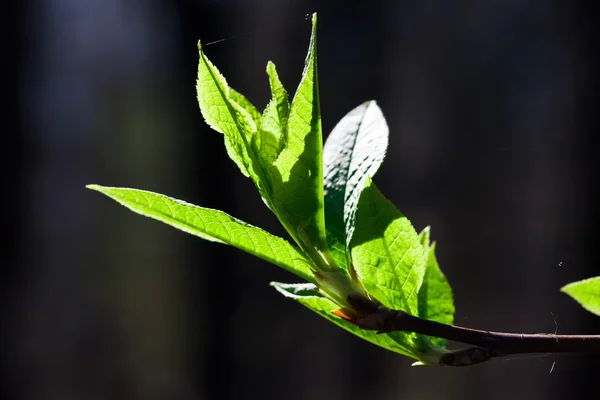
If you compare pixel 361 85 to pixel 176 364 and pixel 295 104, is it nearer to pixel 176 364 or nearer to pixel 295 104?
pixel 176 364

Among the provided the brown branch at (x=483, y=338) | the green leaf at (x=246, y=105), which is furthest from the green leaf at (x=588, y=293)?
the green leaf at (x=246, y=105)

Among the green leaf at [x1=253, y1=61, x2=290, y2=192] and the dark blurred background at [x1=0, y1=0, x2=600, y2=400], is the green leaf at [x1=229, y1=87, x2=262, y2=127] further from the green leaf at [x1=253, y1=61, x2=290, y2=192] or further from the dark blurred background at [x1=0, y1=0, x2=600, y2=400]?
the dark blurred background at [x1=0, y1=0, x2=600, y2=400]

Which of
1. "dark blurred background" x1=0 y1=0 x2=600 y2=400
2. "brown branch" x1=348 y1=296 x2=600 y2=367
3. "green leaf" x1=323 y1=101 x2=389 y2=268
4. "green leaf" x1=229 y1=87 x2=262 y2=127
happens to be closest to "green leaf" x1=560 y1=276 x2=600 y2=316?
"brown branch" x1=348 y1=296 x2=600 y2=367

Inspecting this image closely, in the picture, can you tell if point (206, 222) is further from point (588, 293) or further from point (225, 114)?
point (588, 293)

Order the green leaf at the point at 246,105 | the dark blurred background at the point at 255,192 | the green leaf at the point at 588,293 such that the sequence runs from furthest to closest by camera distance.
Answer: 1. the dark blurred background at the point at 255,192
2. the green leaf at the point at 246,105
3. the green leaf at the point at 588,293

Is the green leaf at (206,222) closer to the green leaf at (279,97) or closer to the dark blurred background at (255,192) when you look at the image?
the green leaf at (279,97)

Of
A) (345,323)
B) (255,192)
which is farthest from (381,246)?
(255,192)
